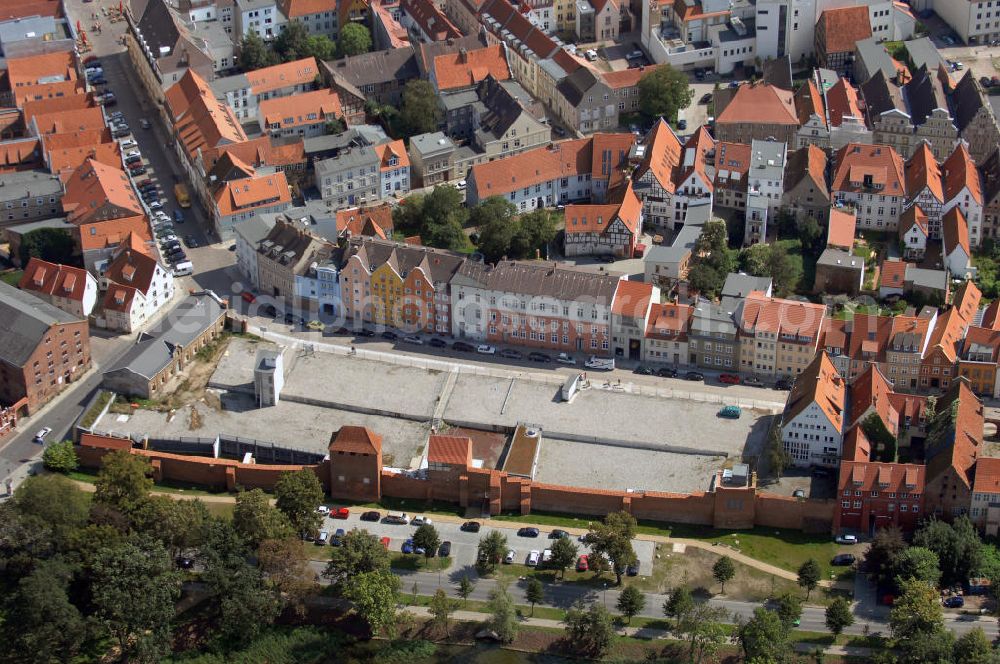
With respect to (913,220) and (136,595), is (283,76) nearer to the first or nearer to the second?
(913,220)

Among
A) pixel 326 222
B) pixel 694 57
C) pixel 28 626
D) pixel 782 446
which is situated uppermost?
pixel 694 57

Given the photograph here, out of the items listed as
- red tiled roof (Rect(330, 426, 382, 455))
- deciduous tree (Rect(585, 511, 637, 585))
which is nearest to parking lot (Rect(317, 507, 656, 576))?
deciduous tree (Rect(585, 511, 637, 585))

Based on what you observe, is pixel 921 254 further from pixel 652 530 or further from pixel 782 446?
pixel 652 530

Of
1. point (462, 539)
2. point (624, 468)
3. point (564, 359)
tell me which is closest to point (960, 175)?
point (564, 359)

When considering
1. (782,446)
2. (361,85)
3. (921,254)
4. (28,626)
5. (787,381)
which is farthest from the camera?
(361,85)

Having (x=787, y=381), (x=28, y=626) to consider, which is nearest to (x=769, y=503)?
(x=787, y=381)

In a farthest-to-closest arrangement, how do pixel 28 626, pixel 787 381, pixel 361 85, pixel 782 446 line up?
1. pixel 361 85
2. pixel 787 381
3. pixel 782 446
4. pixel 28 626
